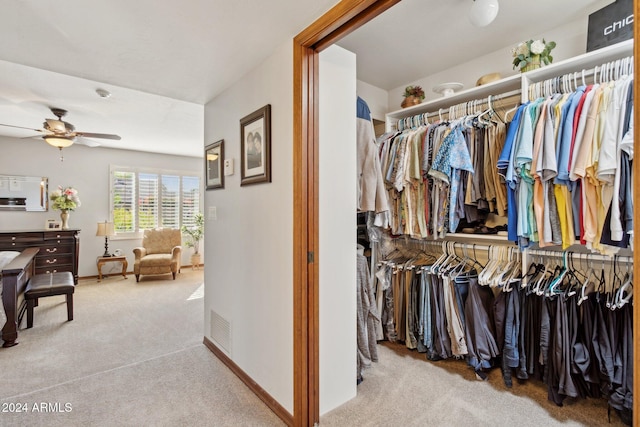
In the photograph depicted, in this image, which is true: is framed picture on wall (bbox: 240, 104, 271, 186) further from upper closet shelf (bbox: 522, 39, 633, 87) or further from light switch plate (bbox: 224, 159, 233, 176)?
upper closet shelf (bbox: 522, 39, 633, 87)

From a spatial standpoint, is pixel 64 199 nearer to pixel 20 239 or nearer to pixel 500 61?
pixel 20 239

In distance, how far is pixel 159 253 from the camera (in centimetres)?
580

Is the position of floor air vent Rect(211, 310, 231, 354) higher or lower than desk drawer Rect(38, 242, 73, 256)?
lower

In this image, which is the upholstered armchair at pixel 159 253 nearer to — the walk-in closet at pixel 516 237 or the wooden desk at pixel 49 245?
the wooden desk at pixel 49 245

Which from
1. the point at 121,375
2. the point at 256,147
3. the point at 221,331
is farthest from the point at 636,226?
the point at 121,375

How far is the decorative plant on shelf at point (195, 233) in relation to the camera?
6438mm

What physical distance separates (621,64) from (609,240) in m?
1.02

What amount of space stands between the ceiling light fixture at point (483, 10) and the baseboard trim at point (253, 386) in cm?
242

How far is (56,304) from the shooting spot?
3.95m

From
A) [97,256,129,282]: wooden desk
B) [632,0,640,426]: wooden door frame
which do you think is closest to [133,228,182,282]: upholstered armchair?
[97,256,129,282]: wooden desk

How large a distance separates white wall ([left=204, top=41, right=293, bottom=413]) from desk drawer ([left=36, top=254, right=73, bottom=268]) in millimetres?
3806

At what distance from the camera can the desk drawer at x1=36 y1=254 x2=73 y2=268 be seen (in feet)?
15.4

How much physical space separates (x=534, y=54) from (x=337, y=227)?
1.72 m

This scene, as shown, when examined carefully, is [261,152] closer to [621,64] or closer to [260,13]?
[260,13]
